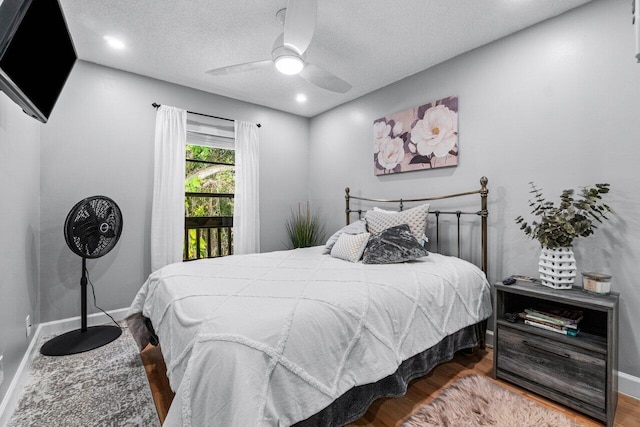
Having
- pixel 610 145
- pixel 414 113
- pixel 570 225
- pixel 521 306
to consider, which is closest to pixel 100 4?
pixel 414 113

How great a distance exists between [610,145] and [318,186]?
10.2ft

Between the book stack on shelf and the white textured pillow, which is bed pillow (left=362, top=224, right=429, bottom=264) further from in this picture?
the book stack on shelf

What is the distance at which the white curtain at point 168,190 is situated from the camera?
3.12 metres

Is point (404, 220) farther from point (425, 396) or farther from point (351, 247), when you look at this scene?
point (425, 396)

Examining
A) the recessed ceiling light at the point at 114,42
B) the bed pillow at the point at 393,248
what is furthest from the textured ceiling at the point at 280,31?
the bed pillow at the point at 393,248

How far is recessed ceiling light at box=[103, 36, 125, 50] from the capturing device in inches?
96.8

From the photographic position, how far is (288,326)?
1223 mm

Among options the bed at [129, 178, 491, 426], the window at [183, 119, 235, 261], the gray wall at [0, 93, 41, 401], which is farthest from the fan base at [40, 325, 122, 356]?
the window at [183, 119, 235, 261]

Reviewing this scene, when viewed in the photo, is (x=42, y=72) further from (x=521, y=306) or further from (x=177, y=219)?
(x=521, y=306)

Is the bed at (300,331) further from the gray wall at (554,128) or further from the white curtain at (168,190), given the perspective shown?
the white curtain at (168,190)

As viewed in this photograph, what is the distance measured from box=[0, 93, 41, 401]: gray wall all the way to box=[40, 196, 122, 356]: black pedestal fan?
0.26 m

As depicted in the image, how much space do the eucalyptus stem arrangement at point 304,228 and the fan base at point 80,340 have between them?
2182mm

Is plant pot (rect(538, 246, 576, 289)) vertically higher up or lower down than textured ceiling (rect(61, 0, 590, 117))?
lower down

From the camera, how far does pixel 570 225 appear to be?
1782 mm
